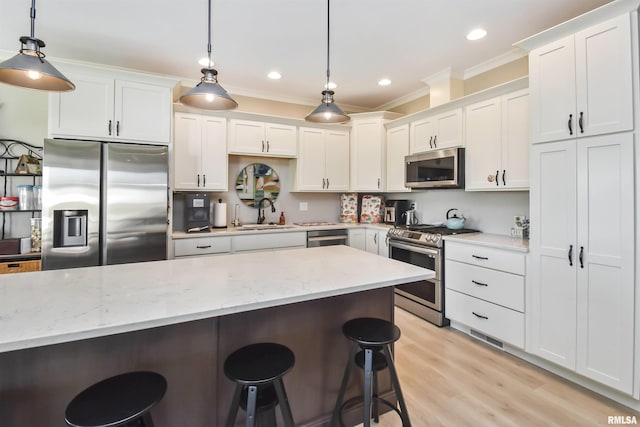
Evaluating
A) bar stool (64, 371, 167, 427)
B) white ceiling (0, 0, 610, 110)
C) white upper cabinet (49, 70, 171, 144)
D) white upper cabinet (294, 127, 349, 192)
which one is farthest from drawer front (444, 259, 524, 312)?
white upper cabinet (49, 70, 171, 144)

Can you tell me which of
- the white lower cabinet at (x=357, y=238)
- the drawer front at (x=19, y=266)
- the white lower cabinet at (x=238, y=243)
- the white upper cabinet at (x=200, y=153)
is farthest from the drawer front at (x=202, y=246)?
the white lower cabinet at (x=357, y=238)

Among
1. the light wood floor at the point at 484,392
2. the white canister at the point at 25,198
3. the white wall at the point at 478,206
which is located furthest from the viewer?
the white wall at the point at 478,206

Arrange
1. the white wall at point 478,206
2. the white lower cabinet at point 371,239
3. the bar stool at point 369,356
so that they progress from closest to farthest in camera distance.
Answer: the bar stool at point 369,356 → the white wall at point 478,206 → the white lower cabinet at point 371,239

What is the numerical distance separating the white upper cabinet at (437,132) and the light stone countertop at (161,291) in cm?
206

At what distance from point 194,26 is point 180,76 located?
1.23 meters

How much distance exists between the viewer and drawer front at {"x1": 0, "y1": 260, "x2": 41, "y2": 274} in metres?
2.65

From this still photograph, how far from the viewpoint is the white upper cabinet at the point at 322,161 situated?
4168 mm

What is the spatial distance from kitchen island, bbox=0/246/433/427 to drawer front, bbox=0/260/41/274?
5.09ft

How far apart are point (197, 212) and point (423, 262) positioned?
2.58m

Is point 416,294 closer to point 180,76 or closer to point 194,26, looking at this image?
point 194,26

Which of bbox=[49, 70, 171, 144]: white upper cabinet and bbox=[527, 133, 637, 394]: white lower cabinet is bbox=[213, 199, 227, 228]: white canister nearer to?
bbox=[49, 70, 171, 144]: white upper cabinet

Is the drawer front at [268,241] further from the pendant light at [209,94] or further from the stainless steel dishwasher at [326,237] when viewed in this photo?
the pendant light at [209,94]

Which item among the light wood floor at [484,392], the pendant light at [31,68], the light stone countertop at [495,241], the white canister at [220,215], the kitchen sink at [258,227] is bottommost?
the light wood floor at [484,392]

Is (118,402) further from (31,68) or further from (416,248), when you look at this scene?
(416,248)
